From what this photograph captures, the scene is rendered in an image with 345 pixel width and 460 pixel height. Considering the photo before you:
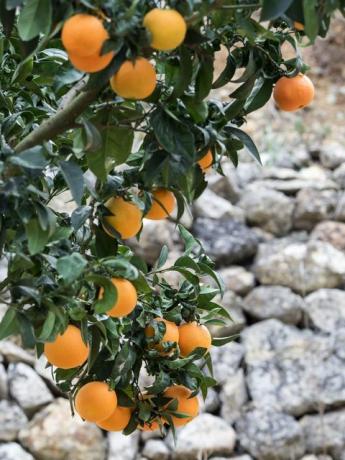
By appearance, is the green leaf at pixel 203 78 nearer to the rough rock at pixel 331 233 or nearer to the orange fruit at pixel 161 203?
the orange fruit at pixel 161 203

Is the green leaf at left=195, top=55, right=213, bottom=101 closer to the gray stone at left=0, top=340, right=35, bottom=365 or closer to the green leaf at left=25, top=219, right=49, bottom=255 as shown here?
the green leaf at left=25, top=219, right=49, bottom=255

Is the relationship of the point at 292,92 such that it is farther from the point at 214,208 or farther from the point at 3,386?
the point at 214,208

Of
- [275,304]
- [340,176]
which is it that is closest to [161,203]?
[275,304]

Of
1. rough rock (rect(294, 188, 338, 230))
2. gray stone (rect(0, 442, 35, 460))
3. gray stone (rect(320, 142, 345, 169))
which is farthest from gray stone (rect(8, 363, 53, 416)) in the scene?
gray stone (rect(320, 142, 345, 169))

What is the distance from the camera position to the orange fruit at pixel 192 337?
0.92m

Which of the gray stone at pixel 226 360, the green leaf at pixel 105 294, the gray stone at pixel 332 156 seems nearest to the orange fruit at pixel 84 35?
the green leaf at pixel 105 294

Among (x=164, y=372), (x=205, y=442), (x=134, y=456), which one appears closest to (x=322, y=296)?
(x=205, y=442)

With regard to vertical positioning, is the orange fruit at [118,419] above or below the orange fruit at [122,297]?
below

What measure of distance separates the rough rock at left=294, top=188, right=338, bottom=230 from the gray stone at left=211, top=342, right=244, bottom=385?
66 cm

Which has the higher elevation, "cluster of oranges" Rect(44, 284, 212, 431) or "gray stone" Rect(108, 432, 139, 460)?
"cluster of oranges" Rect(44, 284, 212, 431)

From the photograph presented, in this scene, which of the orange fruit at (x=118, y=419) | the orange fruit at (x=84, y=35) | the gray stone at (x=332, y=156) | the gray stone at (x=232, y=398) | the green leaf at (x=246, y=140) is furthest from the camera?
the gray stone at (x=332, y=156)

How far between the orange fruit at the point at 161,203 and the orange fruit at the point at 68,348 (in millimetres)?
143

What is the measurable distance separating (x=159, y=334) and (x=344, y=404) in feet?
6.42

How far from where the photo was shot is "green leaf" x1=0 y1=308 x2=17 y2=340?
28.3 inches
